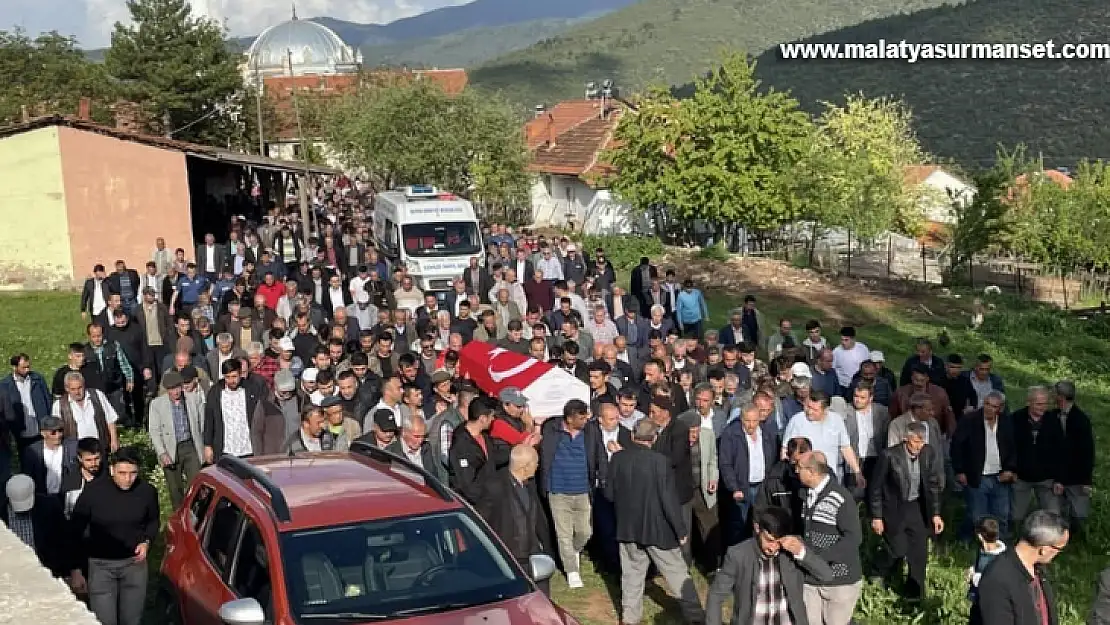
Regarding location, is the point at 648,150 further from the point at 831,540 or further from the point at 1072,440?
the point at 831,540

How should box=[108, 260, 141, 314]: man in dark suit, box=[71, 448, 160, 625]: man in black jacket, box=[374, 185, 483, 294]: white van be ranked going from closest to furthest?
box=[71, 448, 160, 625]: man in black jacket, box=[108, 260, 141, 314]: man in dark suit, box=[374, 185, 483, 294]: white van

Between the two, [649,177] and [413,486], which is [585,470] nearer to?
[413,486]

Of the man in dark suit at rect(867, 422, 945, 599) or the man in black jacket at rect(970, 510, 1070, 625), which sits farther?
the man in dark suit at rect(867, 422, 945, 599)

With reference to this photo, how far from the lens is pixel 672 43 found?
511ft

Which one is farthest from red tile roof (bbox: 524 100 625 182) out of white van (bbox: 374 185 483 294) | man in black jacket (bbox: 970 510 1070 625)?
man in black jacket (bbox: 970 510 1070 625)

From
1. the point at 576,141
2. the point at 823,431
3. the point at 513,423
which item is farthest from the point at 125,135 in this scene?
the point at 576,141

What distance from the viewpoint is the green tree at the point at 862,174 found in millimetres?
38562

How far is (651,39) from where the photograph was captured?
163125 millimetres

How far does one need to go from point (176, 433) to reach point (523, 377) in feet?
11.4

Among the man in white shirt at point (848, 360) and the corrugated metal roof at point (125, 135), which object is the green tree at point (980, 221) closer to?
the corrugated metal roof at point (125, 135)

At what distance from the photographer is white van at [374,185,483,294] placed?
2380cm

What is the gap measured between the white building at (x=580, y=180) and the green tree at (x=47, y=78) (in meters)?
22.1

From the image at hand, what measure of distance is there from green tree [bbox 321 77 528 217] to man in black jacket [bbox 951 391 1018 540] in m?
33.8

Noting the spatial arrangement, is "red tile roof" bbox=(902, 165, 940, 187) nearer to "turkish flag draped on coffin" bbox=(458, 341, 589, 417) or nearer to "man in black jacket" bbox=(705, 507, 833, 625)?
"turkish flag draped on coffin" bbox=(458, 341, 589, 417)
